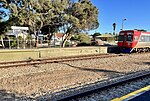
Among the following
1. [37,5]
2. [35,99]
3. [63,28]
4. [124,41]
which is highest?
[37,5]

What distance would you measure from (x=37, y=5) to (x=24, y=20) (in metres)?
3.13

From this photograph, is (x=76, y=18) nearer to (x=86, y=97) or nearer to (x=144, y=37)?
(x=144, y=37)

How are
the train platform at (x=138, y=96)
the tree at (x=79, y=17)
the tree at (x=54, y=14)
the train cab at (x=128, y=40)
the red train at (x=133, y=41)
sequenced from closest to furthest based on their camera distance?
the train platform at (x=138, y=96) → the train cab at (x=128, y=40) → the red train at (x=133, y=41) → the tree at (x=54, y=14) → the tree at (x=79, y=17)

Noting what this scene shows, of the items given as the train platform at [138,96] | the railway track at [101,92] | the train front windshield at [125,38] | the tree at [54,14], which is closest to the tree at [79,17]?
the tree at [54,14]

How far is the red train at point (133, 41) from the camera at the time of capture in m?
25.9

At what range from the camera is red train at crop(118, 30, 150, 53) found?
2586 cm

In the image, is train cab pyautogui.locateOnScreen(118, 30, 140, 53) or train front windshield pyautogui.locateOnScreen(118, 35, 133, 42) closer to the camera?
train cab pyautogui.locateOnScreen(118, 30, 140, 53)

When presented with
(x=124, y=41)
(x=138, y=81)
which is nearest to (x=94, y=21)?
(x=124, y=41)

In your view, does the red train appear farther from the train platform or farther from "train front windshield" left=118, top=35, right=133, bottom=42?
the train platform

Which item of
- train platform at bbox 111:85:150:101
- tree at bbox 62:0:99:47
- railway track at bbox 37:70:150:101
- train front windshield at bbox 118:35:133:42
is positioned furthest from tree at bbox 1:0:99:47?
train platform at bbox 111:85:150:101

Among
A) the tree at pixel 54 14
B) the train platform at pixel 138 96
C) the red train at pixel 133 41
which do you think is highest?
the tree at pixel 54 14

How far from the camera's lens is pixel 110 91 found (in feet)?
23.5

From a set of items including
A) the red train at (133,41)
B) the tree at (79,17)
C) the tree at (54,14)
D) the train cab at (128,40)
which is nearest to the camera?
the train cab at (128,40)

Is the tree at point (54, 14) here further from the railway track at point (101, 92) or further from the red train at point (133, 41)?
the railway track at point (101, 92)
